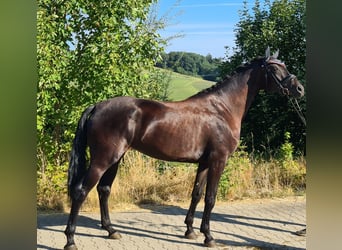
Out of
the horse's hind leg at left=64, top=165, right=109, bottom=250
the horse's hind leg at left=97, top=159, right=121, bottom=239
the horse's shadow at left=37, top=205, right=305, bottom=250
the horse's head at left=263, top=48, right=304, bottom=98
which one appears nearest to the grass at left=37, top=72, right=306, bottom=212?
the horse's shadow at left=37, top=205, right=305, bottom=250

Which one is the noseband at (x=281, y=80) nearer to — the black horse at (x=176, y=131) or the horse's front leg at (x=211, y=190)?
the black horse at (x=176, y=131)

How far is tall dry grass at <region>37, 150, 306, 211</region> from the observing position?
582cm

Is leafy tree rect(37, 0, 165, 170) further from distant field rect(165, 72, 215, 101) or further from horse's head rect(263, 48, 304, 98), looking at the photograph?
horse's head rect(263, 48, 304, 98)

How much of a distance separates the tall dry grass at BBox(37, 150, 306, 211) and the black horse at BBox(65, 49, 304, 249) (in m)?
1.68

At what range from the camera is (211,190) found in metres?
4.08

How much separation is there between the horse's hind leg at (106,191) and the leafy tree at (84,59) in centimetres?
155

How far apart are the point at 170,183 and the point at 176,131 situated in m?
2.45

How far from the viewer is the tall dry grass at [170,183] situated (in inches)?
229

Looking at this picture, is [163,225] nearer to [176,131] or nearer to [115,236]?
[115,236]

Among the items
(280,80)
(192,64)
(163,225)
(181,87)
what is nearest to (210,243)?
(163,225)

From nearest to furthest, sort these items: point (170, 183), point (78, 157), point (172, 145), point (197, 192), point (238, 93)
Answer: point (78, 157), point (172, 145), point (238, 93), point (197, 192), point (170, 183)
